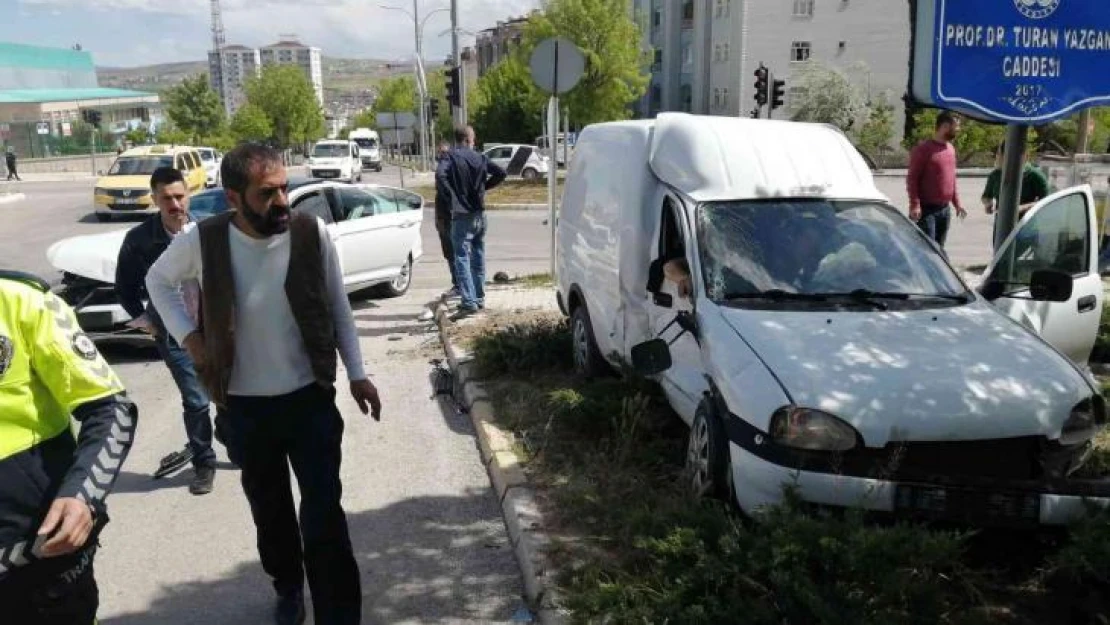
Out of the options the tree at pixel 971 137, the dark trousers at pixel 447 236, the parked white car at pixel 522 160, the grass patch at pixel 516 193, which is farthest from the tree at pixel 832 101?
the dark trousers at pixel 447 236

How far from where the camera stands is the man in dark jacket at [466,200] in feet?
30.5

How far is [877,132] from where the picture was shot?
47.4 metres

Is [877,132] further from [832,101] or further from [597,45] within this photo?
[597,45]

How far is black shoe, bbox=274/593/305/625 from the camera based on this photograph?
146 inches

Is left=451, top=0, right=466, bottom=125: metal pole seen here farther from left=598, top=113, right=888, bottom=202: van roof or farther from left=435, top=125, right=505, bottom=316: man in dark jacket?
left=598, top=113, right=888, bottom=202: van roof

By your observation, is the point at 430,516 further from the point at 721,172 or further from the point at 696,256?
the point at 721,172

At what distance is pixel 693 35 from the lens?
208 ft

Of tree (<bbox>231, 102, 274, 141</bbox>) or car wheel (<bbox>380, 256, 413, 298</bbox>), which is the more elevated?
tree (<bbox>231, 102, 274, 141</bbox>)

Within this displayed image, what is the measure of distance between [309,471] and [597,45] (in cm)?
3411

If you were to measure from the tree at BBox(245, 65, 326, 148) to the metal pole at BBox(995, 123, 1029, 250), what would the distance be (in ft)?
230

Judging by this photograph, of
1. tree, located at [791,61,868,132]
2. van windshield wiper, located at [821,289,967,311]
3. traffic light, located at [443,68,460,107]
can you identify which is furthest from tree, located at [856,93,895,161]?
van windshield wiper, located at [821,289,967,311]

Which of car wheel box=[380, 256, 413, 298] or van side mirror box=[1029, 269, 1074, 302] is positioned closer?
van side mirror box=[1029, 269, 1074, 302]

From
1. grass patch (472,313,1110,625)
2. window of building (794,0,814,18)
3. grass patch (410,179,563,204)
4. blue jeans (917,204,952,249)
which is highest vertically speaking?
window of building (794,0,814,18)

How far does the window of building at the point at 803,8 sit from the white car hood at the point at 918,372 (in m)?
54.1
